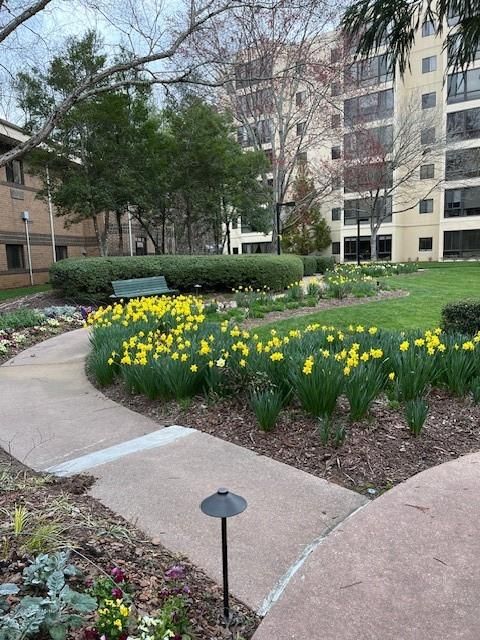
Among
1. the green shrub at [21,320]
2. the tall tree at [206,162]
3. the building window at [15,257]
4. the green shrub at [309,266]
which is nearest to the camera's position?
the green shrub at [21,320]

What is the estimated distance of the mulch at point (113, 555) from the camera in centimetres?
184

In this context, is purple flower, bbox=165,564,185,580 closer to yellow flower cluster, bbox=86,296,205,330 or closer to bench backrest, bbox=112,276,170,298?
yellow flower cluster, bbox=86,296,205,330

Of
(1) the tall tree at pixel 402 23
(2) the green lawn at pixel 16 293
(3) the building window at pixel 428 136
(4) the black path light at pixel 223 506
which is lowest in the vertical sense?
(2) the green lawn at pixel 16 293

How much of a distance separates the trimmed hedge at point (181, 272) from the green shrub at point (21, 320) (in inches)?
87.8

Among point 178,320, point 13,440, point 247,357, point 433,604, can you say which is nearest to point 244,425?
point 247,357

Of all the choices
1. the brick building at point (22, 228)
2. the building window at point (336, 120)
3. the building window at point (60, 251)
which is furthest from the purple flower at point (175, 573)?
the building window at point (60, 251)

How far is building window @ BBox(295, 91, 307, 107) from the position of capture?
20.0 metres

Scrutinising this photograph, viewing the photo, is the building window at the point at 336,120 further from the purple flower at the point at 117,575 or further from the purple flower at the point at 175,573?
the purple flower at the point at 117,575

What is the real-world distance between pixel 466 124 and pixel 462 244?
872cm

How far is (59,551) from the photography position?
6.64 ft

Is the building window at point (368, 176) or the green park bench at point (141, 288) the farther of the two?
the building window at point (368, 176)

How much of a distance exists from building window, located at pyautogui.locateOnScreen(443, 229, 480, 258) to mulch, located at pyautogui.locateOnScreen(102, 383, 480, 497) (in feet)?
120

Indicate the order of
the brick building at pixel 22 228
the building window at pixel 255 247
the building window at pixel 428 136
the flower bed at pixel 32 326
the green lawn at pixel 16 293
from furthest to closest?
the building window at pixel 255 247, the building window at pixel 428 136, the brick building at pixel 22 228, the green lawn at pixel 16 293, the flower bed at pixel 32 326

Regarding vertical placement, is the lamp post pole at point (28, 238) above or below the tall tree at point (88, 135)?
below
